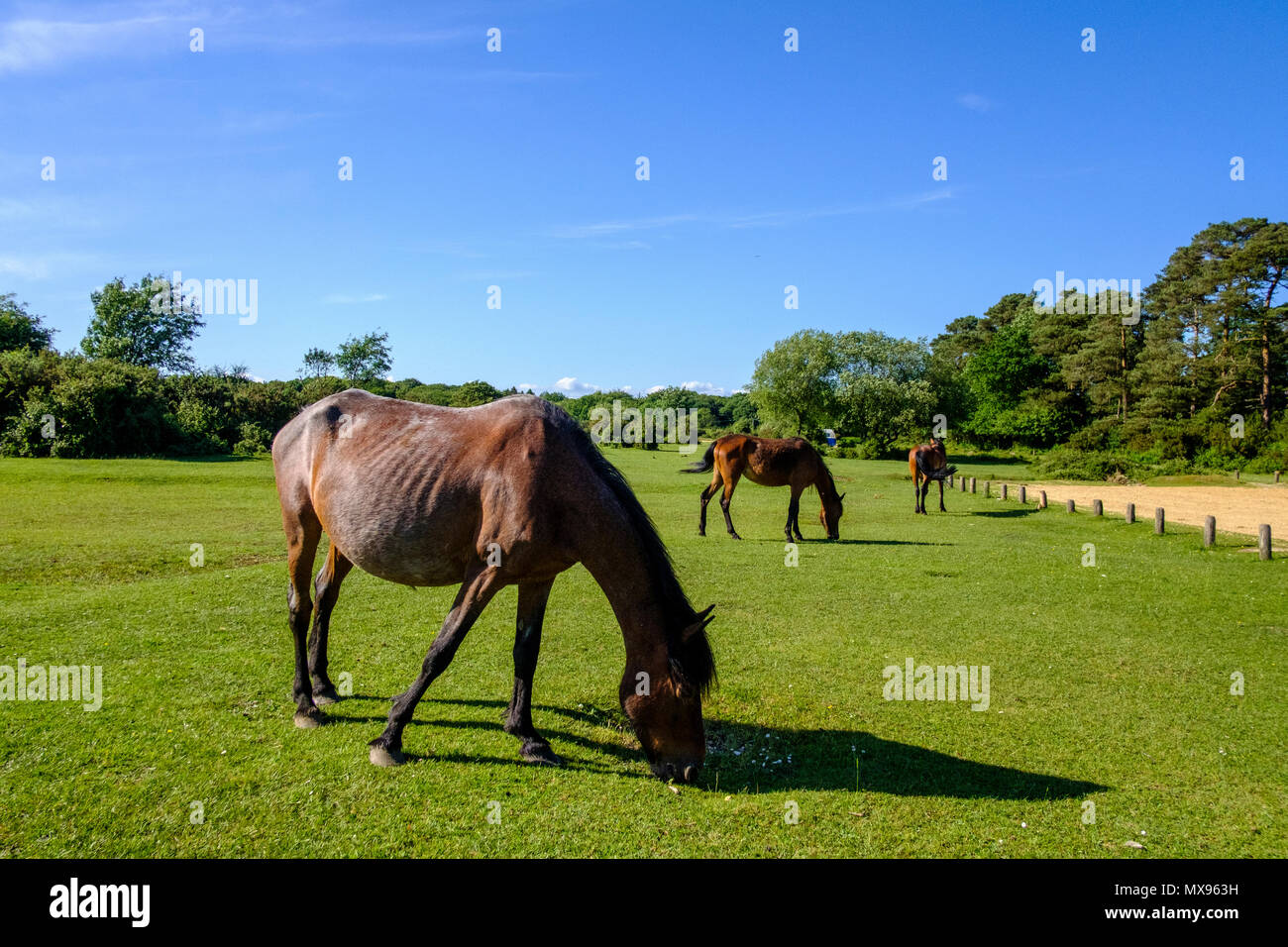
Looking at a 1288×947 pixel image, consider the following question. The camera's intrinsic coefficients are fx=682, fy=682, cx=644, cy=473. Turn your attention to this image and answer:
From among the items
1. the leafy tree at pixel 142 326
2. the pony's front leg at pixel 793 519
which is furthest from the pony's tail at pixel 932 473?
the leafy tree at pixel 142 326

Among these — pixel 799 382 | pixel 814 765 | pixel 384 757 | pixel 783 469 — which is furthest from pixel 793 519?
pixel 799 382

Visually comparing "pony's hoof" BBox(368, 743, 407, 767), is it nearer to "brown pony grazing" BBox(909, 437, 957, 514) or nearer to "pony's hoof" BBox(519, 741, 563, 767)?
"pony's hoof" BBox(519, 741, 563, 767)

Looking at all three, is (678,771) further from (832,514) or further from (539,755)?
(832,514)

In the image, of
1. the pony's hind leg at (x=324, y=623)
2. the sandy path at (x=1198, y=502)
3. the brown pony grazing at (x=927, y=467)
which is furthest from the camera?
the brown pony grazing at (x=927, y=467)

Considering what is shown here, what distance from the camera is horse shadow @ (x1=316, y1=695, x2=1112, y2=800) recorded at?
4.93 meters

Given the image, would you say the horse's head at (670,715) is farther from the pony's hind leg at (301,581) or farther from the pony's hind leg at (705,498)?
the pony's hind leg at (705,498)

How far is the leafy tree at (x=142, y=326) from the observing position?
54.0 m

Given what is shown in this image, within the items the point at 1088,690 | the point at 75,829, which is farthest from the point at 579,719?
the point at 1088,690

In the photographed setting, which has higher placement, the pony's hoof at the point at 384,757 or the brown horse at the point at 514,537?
the brown horse at the point at 514,537

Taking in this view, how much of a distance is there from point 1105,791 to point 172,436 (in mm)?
40312

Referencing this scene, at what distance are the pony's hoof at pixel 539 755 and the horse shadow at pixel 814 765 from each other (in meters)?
0.07

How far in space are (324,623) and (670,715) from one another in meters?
3.54

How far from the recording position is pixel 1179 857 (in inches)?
164
